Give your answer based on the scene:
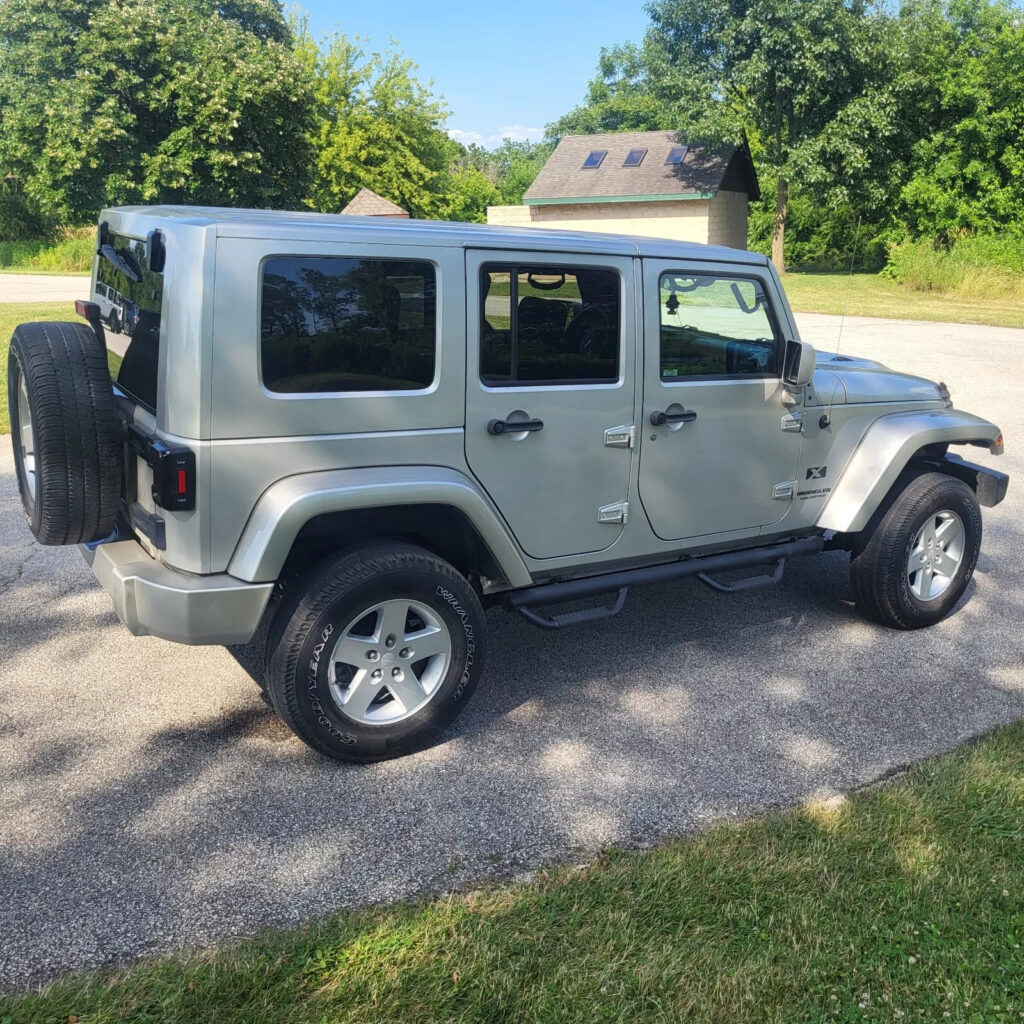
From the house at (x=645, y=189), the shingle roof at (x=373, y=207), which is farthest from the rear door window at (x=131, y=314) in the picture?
the house at (x=645, y=189)

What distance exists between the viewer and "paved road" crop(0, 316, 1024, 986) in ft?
9.82

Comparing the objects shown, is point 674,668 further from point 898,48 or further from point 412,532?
point 898,48

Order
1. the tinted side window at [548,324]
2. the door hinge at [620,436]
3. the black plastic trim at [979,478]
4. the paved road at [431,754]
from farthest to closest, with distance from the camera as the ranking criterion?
the black plastic trim at [979,478]
the door hinge at [620,436]
the tinted side window at [548,324]
the paved road at [431,754]

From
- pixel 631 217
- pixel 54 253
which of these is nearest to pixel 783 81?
pixel 631 217

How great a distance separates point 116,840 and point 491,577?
167 centimetres

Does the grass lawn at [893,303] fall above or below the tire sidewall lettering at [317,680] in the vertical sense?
above

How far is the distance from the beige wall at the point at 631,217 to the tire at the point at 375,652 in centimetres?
3573

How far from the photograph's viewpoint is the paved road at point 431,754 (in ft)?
9.82

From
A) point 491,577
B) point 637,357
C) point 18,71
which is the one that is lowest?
point 491,577

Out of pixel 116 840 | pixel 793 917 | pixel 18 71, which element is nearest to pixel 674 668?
pixel 793 917

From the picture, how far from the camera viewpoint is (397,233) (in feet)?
11.4

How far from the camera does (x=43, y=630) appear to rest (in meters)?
4.82

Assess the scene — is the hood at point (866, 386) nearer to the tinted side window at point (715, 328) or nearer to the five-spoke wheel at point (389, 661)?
A: the tinted side window at point (715, 328)

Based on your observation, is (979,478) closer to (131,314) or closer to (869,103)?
(131,314)
